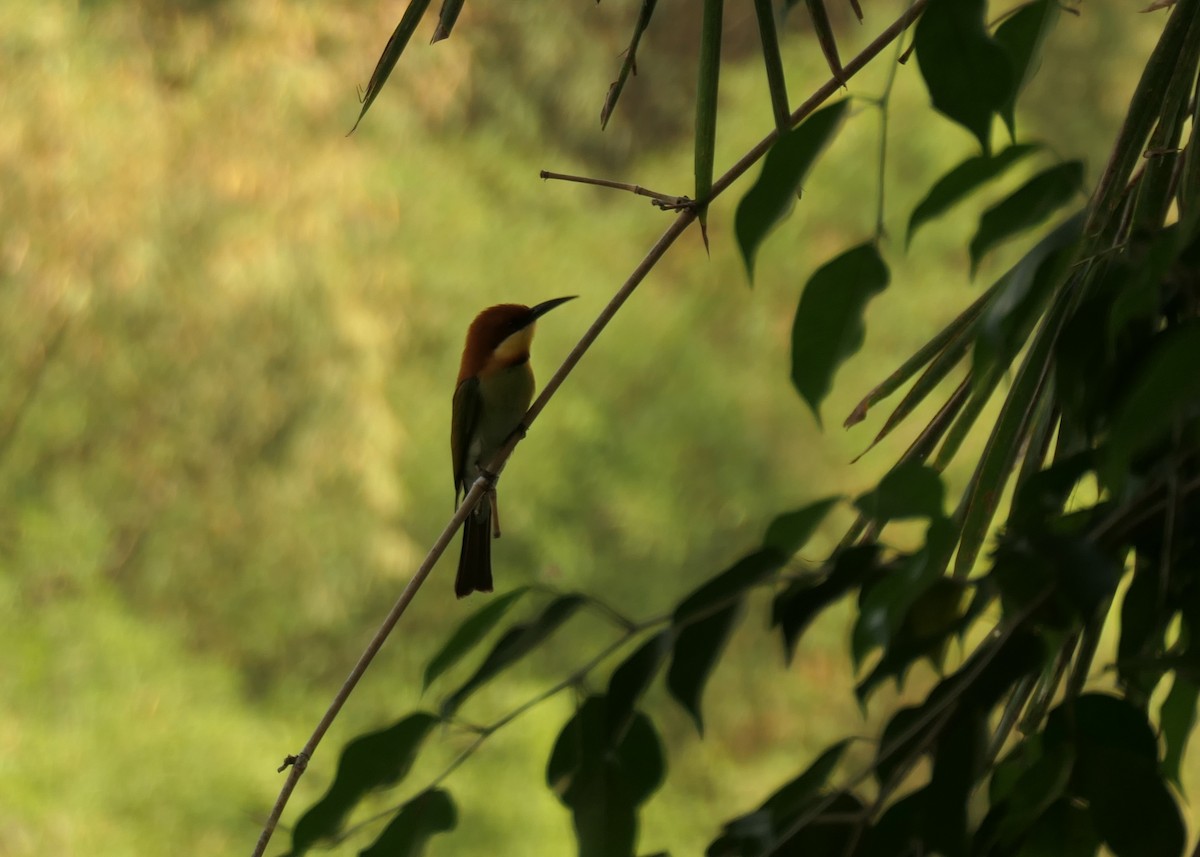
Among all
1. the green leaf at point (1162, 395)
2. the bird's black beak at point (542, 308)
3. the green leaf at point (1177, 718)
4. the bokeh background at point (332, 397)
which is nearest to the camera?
the green leaf at point (1162, 395)

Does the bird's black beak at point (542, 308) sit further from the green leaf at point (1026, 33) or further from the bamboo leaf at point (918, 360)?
the green leaf at point (1026, 33)

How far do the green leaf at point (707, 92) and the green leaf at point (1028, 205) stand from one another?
164mm

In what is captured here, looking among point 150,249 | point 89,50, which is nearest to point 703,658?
point 150,249

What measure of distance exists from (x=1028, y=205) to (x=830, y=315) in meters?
0.06

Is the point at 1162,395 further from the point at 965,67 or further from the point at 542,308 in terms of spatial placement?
the point at 542,308

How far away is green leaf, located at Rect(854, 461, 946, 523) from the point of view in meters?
0.26

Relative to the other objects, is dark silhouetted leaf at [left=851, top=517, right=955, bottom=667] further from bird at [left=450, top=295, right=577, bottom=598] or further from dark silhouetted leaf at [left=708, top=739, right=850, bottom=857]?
bird at [left=450, top=295, right=577, bottom=598]

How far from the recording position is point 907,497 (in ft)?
0.87

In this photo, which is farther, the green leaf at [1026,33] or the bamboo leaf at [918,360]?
the bamboo leaf at [918,360]

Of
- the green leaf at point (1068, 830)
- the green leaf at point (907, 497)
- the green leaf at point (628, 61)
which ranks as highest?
the green leaf at point (628, 61)

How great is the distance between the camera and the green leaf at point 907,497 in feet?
0.86

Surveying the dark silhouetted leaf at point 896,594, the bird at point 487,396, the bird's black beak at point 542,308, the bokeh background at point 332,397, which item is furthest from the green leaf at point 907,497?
the bokeh background at point 332,397

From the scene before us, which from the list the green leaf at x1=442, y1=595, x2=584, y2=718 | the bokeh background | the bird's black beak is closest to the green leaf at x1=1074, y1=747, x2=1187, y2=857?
the green leaf at x1=442, y1=595, x2=584, y2=718

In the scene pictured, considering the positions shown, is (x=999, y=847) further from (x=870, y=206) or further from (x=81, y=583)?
(x=870, y=206)
